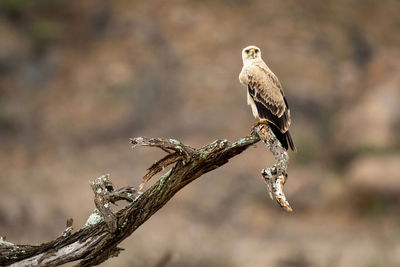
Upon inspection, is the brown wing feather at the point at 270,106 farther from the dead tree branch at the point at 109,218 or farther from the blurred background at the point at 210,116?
the blurred background at the point at 210,116

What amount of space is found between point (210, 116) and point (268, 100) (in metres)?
20.4

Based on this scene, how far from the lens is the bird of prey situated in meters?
8.57

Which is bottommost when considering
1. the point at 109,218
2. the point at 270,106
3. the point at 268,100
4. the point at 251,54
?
the point at 109,218

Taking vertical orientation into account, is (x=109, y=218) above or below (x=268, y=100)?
below

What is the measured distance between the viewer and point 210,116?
29.3m

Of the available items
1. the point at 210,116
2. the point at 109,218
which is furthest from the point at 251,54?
the point at 210,116

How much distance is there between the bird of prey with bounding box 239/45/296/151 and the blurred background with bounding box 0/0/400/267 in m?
14.3

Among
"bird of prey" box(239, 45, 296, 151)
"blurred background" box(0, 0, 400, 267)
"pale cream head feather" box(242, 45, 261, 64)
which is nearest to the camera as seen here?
"bird of prey" box(239, 45, 296, 151)

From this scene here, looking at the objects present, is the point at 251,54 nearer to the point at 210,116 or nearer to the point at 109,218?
the point at 109,218

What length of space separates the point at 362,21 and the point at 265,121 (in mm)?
25935

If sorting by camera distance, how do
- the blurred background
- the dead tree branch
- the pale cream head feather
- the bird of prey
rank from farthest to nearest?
the blurred background → the pale cream head feather → the bird of prey → the dead tree branch

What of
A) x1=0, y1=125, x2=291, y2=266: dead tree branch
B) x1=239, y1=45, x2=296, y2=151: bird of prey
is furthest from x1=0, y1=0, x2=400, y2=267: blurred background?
x1=0, y1=125, x2=291, y2=266: dead tree branch

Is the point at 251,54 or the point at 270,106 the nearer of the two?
the point at 270,106

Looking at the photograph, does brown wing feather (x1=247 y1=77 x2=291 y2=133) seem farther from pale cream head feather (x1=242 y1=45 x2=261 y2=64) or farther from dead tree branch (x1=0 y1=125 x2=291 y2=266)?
dead tree branch (x1=0 y1=125 x2=291 y2=266)
